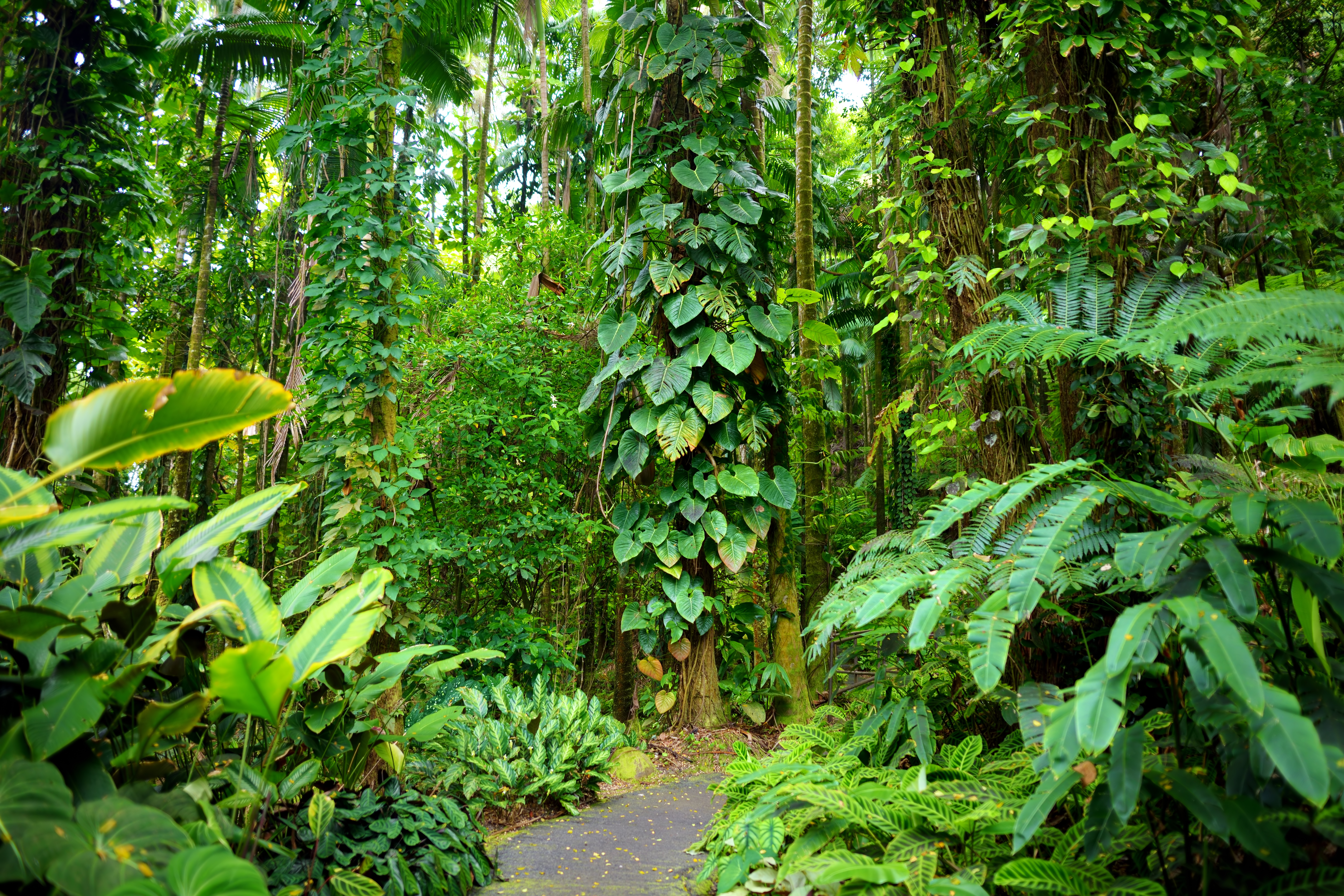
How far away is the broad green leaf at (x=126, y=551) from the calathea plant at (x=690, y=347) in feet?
9.53

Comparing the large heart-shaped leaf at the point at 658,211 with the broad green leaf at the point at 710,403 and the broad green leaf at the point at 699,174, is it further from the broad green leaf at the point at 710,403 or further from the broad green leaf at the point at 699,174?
the broad green leaf at the point at 710,403

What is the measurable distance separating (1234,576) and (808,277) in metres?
4.61

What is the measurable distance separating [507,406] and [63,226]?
2732 mm

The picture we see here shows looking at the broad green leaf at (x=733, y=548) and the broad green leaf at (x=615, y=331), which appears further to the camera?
the broad green leaf at (x=615, y=331)

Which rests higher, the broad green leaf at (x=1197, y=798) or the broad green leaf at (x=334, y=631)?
the broad green leaf at (x=334, y=631)

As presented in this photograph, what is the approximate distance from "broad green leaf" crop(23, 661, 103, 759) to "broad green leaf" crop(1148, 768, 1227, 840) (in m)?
2.54

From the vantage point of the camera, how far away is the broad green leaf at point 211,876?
1.54m

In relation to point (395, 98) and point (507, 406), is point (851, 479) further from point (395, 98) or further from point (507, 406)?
point (395, 98)

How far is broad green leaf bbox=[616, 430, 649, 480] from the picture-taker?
511 centimetres

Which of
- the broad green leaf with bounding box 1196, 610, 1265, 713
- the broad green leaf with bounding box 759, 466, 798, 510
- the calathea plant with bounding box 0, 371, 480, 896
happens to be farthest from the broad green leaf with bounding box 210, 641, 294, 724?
the broad green leaf with bounding box 759, 466, 798, 510

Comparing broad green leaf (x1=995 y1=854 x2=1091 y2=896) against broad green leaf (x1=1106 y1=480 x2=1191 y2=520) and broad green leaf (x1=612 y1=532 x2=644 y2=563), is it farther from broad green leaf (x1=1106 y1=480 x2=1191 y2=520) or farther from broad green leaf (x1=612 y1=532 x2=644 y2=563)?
broad green leaf (x1=612 y1=532 x2=644 y2=563)

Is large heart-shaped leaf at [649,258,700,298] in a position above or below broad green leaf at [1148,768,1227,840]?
above

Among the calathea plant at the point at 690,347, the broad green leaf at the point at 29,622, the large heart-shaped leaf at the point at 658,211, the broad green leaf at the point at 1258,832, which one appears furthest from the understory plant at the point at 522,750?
the large heart-shaped leaf at the point at 658,211

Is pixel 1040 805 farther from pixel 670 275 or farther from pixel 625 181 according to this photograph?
pixel 625 181
